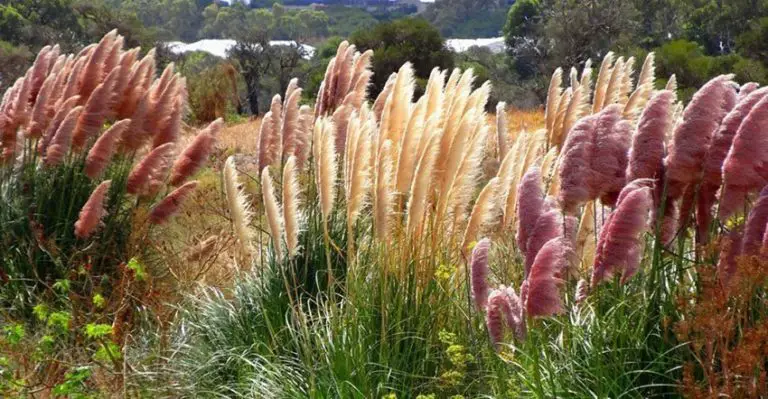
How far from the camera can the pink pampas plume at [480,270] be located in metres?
3.17

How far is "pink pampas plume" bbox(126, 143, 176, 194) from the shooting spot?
229 inches

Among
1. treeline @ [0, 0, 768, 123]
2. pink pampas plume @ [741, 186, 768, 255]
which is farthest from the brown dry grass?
pink pampas plume @ [741, 186, 768, 255]

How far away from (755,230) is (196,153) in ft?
12.2

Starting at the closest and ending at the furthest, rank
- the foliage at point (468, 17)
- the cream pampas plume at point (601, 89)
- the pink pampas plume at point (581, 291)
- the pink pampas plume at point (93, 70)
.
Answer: the pink pampas plume at point (581, 291) < the cream pampas plume at point (601, 89) < the pink pampas plume at point (93, 70) < the foliage at point (468, 17)

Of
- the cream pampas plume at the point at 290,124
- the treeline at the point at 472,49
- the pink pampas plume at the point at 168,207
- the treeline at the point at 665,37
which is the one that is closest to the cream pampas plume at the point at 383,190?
the cream pampas plume at the point at 290,124

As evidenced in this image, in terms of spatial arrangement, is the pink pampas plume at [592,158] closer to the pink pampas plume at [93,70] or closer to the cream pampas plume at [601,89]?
the cream pampas plume at [601,89]

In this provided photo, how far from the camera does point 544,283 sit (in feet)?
9.24

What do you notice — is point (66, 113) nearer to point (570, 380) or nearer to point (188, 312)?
point (188, 312)

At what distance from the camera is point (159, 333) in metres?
5.40

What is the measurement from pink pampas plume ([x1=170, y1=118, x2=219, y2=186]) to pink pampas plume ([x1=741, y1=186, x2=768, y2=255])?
11.8 ft

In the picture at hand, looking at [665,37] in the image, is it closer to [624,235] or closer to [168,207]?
[168,207]

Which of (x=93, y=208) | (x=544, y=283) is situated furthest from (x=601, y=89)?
(x=544, y=283)

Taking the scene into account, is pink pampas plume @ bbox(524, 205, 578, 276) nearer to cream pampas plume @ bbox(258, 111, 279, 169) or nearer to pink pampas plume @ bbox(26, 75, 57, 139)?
cream pampas plume @ bbox(258, 111, 279, 169)

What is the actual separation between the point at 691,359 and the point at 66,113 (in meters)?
4.45
